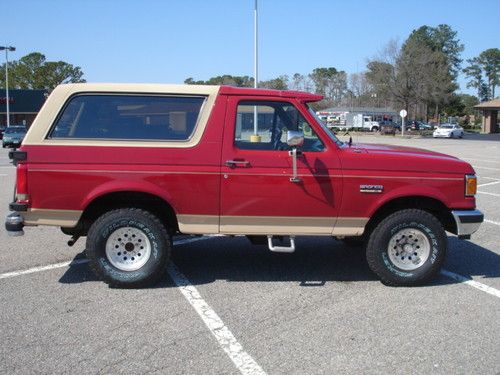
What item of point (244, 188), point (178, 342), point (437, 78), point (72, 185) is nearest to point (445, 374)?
point (178, 342)

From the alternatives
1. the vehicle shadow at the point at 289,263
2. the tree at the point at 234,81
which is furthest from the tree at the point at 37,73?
the vehicle shadow at the point at 289,263

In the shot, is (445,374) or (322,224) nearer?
(445,374)

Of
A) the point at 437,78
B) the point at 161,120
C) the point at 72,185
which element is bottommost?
the point at 72,185

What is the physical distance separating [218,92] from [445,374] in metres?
3.27

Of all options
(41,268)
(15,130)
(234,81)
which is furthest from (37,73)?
(41,268)

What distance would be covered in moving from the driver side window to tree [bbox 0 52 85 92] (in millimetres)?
95794

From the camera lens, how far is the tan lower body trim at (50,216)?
5195 mm

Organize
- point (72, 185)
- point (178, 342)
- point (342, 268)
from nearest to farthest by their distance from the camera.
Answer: point (178, 342), point (72, 185), point (342, 268)

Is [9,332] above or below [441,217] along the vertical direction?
below

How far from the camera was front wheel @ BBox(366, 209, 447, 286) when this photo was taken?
212 inches

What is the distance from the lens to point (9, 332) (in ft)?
13.8

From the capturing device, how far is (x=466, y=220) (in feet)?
17.6

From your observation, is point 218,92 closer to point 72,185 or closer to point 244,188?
point 244,188

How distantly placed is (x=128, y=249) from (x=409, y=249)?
291cm
